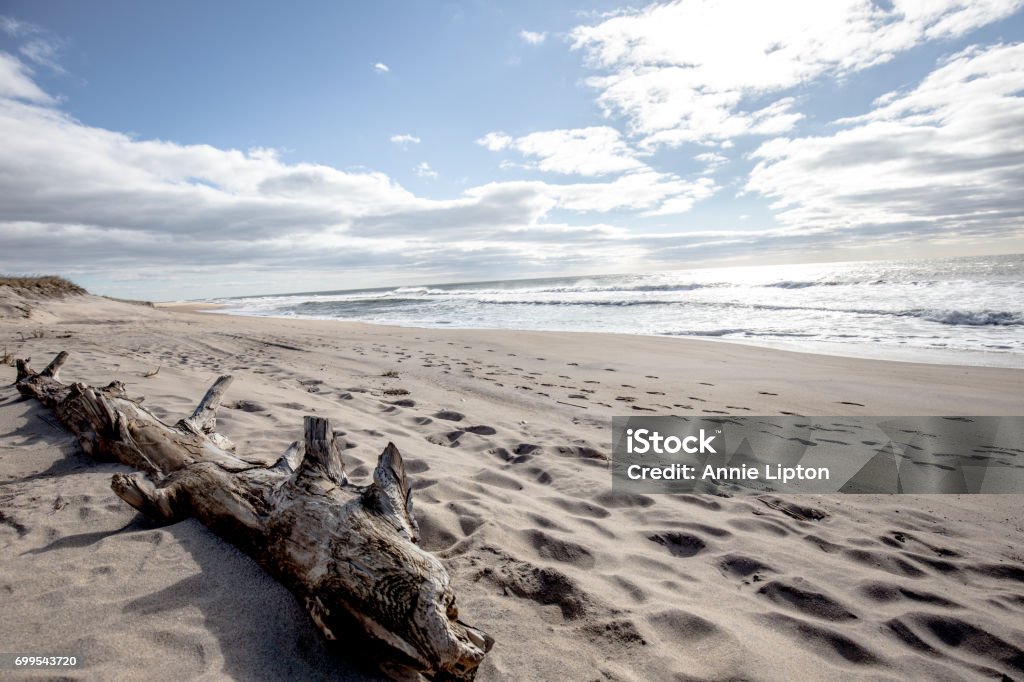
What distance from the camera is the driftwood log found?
1660 millimetres

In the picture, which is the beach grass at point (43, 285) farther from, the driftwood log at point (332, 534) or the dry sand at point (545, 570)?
the driftwood log at point (332, 534)

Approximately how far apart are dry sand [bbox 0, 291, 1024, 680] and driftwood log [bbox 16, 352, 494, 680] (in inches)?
5.8

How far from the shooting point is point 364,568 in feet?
5.73

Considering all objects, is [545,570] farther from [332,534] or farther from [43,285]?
[43,285]

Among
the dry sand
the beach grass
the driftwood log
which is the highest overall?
the beach grass

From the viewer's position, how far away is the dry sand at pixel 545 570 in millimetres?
1843

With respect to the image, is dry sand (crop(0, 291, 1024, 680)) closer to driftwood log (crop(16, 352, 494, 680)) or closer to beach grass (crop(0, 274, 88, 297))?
driftwood log (crop(16, 352, 494, 680))

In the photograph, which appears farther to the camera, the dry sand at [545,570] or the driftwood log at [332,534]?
the dry sand at [545,570]

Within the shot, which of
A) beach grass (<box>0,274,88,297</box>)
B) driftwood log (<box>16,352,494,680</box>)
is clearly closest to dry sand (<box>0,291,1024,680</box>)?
driftwood log (<box>16,352,494,680</box>)

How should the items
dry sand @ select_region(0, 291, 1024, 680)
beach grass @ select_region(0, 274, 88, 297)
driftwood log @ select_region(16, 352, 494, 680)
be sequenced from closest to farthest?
driftwood log @ select_region(16, 352, 494, 680) < dry sand @ select_region(0, 291, 1024, 680) < beach grass @ select_region(0, 274, 88, 297)

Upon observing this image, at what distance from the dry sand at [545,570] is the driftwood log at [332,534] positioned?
15 centimetres

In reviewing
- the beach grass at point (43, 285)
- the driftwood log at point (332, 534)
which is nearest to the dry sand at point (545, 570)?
the driftwood log at point (332, 534)

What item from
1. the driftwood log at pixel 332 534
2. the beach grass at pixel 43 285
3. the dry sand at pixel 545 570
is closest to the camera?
the driftwood log at pixel 332 534

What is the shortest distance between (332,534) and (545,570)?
1.08m
